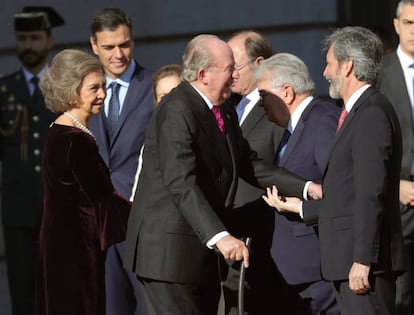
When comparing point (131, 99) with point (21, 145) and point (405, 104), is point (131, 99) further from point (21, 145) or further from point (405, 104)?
point (405, 104)

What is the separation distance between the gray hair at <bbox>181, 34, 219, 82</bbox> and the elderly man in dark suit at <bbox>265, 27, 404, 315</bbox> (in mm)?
522

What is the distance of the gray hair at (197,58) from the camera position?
6289 mm

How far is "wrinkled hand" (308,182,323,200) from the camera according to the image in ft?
22.0

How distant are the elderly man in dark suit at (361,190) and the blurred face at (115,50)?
1.88 m

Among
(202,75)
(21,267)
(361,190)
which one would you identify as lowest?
(21,267)

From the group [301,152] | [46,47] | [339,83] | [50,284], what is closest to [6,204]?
[46,47]

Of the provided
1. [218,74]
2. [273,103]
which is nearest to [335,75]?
[218,74]

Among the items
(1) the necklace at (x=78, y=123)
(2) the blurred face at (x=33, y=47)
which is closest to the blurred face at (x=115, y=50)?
(2) the blurred face at (x=33, y=47)

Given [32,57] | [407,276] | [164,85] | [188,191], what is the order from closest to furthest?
[188,191], [407,276], [164,85], [32,57]

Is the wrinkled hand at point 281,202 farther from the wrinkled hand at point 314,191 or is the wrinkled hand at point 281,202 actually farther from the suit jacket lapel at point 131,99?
the suit jacket lapel at point 131,99

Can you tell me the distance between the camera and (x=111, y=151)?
25.6 feet

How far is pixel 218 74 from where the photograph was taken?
6.31 metres

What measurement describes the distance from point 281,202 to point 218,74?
0.74m

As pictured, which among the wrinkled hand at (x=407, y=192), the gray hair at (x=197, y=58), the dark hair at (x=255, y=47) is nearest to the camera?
the gray hair at (x=197, y=58)
